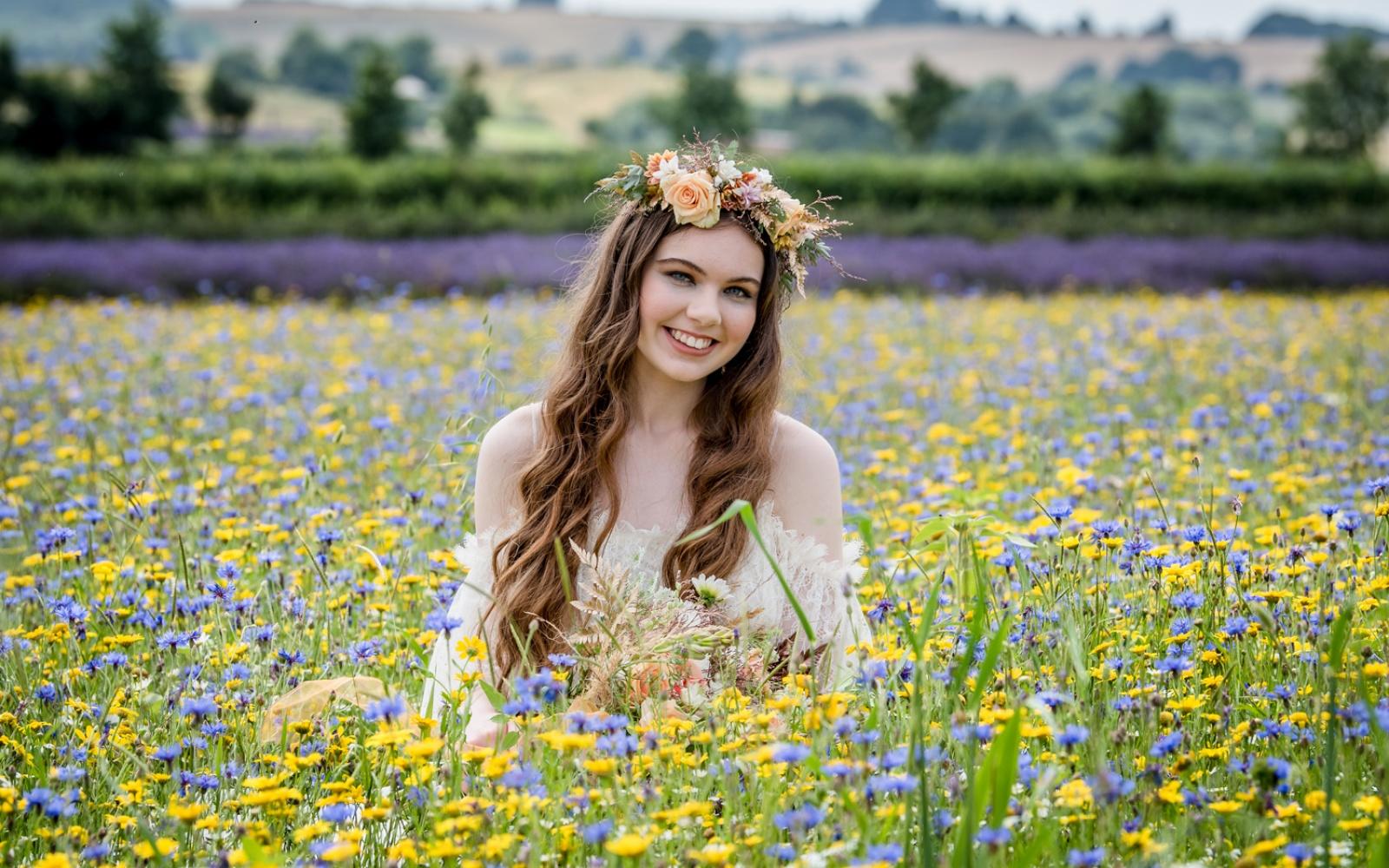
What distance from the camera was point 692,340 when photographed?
2912 mm

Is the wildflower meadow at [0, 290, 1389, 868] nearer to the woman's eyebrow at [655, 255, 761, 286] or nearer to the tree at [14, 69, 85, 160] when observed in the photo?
the woman's eyebrow at [655, 255, 761, 286]

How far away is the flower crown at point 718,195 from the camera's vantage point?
114 inches

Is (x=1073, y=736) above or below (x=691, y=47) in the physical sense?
below

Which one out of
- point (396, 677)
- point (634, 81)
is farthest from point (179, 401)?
point (634, 81)

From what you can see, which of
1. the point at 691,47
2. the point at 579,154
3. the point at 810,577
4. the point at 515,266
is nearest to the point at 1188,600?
the point at 810,577

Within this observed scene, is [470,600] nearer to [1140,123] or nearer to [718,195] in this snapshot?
[718,195]

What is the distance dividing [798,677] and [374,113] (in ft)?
75.5

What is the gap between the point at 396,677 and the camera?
2.87 metres

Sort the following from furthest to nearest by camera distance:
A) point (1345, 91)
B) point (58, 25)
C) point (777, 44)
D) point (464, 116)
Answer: point (58, 25), point (777, 44), point (1345, 91), point (464, 116)

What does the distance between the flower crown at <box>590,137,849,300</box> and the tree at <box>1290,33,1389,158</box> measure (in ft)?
140

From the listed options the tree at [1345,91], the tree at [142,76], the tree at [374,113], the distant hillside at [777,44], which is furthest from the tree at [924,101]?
the distant hillside at [777,44]

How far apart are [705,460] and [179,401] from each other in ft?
12.8

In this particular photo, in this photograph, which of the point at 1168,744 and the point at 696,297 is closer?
the point at 1168,744

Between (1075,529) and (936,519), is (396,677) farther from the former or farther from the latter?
(1075,529)
